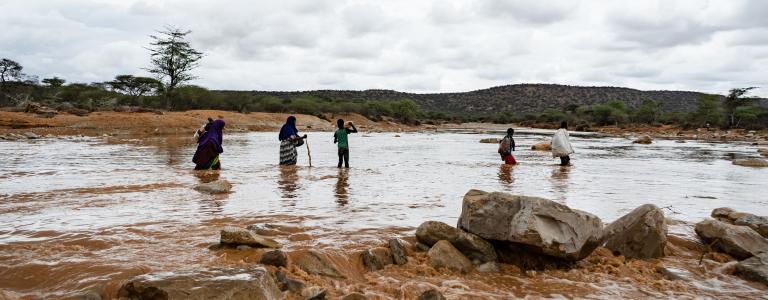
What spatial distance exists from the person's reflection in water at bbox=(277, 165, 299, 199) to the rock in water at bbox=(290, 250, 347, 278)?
4.00 meters

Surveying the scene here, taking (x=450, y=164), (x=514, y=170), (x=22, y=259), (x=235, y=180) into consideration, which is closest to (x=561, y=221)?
(x=22, y=259)

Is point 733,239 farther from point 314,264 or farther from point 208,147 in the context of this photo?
point 208,147

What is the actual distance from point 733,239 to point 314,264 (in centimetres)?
487

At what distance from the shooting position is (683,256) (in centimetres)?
A: 620

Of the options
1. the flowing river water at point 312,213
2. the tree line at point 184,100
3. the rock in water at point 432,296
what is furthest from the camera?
the tree line at point 184,100

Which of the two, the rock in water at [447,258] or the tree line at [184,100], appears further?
the tree line at [184,100]

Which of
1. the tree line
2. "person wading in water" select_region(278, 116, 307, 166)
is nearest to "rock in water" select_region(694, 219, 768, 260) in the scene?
"person wading in water" select_region(278, 116, 307, 166)

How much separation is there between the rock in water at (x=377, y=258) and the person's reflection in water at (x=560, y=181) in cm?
475

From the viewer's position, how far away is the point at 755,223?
7.13 m

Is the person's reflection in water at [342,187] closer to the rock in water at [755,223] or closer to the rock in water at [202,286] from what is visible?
the rock in water at [202,286]

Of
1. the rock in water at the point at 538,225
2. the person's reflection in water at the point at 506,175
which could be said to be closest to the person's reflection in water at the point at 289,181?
the rock in water at the point at 538,225

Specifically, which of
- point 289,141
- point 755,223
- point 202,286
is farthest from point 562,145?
point 202,286

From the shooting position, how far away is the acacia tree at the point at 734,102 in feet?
179

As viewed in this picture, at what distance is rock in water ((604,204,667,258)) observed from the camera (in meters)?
6.02
